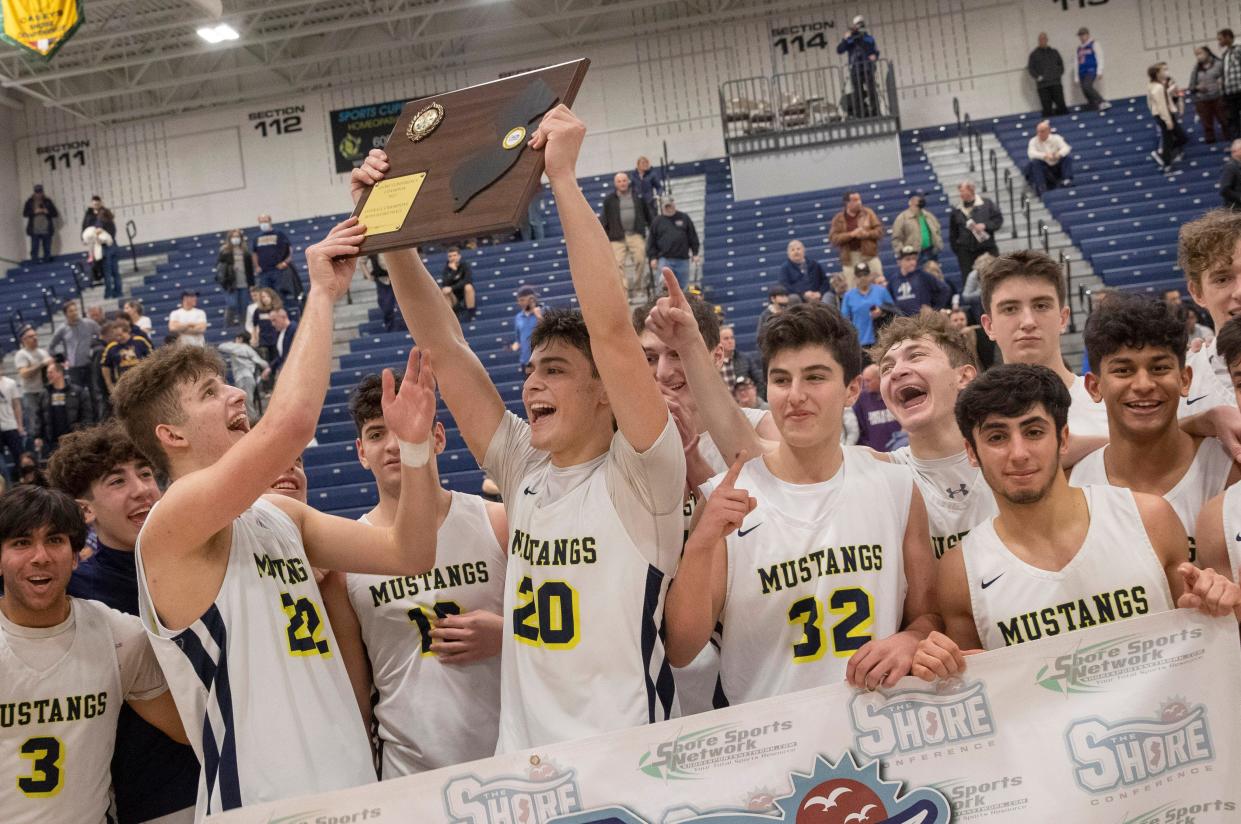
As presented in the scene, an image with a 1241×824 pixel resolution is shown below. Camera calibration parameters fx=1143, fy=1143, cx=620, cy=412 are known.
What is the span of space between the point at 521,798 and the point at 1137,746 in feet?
5.70

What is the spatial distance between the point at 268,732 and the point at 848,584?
1.74m

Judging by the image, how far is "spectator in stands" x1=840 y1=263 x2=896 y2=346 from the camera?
1327cm

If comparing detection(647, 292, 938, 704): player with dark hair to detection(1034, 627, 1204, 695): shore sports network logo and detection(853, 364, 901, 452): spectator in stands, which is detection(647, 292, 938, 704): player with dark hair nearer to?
detection(1034, 627, 1204, 695): shore sports network logo

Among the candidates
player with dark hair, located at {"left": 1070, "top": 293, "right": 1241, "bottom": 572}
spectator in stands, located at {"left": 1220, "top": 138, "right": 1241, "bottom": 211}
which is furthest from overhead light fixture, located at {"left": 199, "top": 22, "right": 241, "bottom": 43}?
player with dark hair, located at {"left": 1070, "top": 293, "right": 1241, "bottom": 572}

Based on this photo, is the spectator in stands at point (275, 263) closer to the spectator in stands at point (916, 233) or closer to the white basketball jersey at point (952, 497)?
the spectator in stands at point (916, 233)

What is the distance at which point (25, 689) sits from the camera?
3600 millimetres

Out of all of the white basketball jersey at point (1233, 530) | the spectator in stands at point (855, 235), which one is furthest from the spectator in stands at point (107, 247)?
the white basketball jersey at point (1233, 530)

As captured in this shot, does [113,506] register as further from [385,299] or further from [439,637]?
[385,299]

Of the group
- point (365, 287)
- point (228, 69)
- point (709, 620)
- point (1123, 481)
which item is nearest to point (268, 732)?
point (709, 620)

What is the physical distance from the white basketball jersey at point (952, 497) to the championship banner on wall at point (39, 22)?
11.3 meters

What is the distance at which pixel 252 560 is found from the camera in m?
3.35

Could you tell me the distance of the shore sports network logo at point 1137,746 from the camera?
10.5ft

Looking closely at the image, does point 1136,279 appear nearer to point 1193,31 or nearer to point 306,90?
point 1193,31

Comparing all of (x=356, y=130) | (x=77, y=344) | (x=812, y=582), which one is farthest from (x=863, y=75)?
(x=812, y=582)
